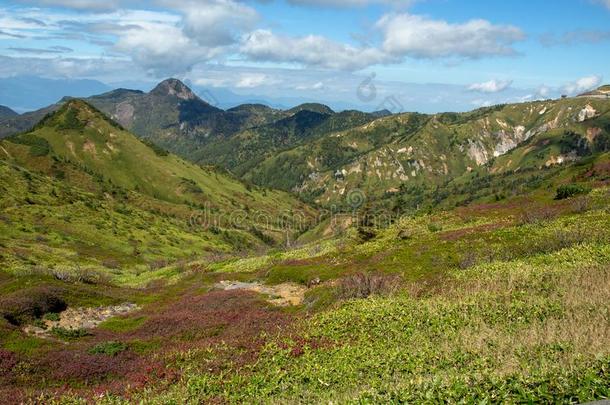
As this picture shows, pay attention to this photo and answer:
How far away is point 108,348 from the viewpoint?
22.2 meters

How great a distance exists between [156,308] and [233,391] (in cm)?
2304

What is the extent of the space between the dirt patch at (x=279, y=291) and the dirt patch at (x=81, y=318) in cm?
888

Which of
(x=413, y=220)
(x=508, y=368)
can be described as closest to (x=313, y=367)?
(x=508, y=368)

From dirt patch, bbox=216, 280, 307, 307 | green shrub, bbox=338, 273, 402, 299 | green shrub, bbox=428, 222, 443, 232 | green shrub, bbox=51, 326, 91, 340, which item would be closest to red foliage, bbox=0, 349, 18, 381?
green shrub, bbox=51, 326, 91, 340

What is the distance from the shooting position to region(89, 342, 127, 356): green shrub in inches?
859

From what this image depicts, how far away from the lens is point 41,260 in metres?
88.8

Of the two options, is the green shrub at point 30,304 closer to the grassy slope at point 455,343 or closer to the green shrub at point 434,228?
the grassy slope at point 455,343

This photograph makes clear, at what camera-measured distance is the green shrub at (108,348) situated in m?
21.8

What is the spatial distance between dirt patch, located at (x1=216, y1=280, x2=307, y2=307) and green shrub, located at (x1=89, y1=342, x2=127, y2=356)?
11243mm

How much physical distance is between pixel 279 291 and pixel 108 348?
655 inches

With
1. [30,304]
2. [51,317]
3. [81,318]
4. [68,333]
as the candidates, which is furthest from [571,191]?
[30,304]

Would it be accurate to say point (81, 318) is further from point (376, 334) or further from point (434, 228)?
point (434, 228)

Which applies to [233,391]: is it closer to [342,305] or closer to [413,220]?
[342,305]

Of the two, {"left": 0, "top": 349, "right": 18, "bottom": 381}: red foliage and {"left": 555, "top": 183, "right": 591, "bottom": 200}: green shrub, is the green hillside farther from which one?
{"left": 555, "top": 183, "right": 591, "bottom": 200}: green shrub
